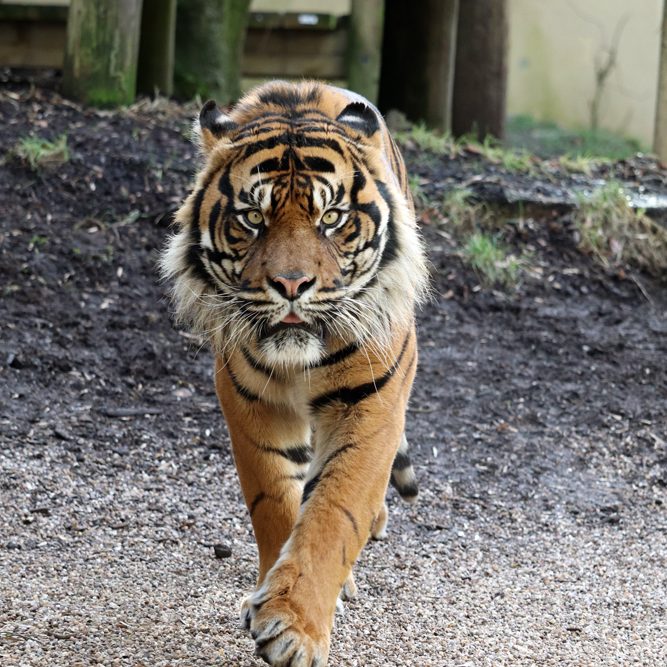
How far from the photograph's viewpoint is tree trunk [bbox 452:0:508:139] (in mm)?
8188

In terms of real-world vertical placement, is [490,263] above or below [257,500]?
above

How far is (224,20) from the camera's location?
295 inches

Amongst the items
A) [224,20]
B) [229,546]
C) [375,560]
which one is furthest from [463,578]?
[224,20]

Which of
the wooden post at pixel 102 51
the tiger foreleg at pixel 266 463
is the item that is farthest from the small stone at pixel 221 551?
the wooden post at pixel 102 51

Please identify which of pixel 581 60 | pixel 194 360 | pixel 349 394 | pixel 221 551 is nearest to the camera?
pixel 349 394

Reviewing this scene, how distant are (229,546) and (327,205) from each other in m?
1.37

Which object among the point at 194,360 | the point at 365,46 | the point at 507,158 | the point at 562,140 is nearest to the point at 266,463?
the point at 194,360

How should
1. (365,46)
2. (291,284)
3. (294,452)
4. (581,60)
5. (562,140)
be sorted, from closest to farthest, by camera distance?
(291,284) → (294,452) → (365,46) → (562,140) → (581,60)

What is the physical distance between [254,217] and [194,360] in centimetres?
243

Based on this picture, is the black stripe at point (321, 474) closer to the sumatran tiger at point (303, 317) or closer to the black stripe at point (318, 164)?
the sumatran tiger at point (303, 317)

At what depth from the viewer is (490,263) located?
6.24 meters

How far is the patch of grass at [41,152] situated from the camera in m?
5.93

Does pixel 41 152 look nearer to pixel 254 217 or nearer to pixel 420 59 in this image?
pixel 420 59

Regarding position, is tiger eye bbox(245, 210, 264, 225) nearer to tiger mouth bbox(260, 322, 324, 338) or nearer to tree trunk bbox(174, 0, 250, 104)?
tiger mouth bbox(260, 322, 324, 338)
